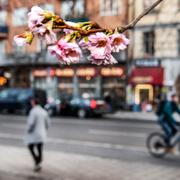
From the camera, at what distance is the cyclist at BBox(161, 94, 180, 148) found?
1683 centimetres

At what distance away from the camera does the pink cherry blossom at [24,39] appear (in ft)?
Result: 8.71

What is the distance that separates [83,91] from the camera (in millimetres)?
46562

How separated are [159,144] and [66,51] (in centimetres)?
1469

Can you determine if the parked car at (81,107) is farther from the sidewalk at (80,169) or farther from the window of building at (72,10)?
the sidewalk at (80,169)

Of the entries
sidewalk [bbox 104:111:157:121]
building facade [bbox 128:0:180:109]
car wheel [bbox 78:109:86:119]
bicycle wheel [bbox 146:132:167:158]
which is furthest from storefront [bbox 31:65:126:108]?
bicycle wheel [bbox 146:132:167:158]

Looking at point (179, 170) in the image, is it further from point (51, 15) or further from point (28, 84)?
point (28, 84)

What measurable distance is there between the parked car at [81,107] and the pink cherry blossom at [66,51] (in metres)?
32.7

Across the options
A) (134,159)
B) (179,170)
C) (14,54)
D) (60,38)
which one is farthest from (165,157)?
(14,54)

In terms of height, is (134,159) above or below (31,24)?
below

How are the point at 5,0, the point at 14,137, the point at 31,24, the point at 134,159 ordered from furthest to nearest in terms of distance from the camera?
the point at 14,137 → the point at 5,0 → the point at 134,159 → the point at 31,24

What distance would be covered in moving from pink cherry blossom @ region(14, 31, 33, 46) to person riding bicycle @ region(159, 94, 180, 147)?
14.2 m

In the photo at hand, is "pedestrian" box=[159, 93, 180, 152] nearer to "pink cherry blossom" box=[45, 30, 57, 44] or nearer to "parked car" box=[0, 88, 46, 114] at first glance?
"pink cherry blossom" box=[45, 30, 57, 44]

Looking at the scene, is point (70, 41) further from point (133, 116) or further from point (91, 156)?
point (133, 116)

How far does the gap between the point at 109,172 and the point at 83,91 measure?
3353cm
